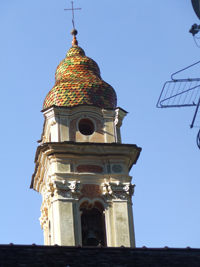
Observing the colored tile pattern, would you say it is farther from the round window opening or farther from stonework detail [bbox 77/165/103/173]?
stonework detail [bbox 77/165/103/173]

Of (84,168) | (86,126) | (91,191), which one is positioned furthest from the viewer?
(86,126)

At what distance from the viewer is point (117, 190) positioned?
4188 cm

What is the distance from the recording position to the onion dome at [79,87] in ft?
147

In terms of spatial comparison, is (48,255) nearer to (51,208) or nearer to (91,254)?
(91,254)

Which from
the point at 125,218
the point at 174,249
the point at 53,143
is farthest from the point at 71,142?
the point at 174,249

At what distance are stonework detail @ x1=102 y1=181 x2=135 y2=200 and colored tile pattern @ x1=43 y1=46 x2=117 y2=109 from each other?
13.9ft

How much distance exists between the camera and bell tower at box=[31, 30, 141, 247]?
4088 cm

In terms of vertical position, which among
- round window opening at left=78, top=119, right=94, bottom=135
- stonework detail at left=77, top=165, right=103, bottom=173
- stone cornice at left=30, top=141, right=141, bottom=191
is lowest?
stonework detail at left=77, top=165, right=103, bottom=173

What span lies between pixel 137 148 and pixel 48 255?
14647 mm

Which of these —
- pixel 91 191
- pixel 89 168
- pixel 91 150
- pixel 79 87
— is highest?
pixel 79 87

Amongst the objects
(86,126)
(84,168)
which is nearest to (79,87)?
(86,126)

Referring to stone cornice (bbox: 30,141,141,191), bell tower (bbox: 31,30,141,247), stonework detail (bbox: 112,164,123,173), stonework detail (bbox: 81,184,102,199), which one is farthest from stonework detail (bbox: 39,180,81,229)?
stonework detail (bbox: 112,164,123,173)

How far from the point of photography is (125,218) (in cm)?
4119

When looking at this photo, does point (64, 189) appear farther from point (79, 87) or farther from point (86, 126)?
point (79, 87)
